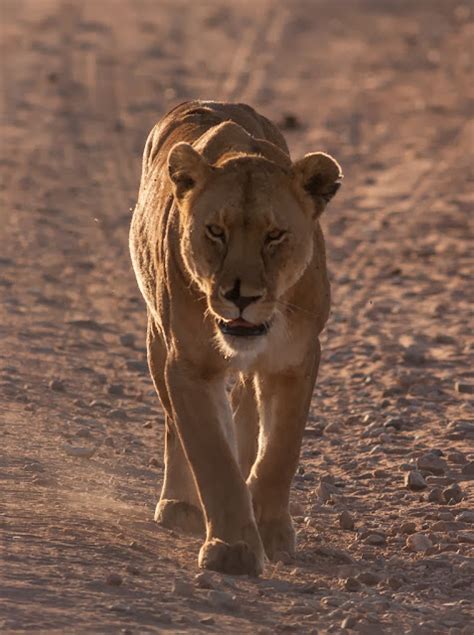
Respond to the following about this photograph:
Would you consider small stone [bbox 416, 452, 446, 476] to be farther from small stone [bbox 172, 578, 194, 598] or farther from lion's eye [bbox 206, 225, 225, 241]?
small stone [bbox 172, 578, 194, 598]

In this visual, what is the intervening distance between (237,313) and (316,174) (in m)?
0.64

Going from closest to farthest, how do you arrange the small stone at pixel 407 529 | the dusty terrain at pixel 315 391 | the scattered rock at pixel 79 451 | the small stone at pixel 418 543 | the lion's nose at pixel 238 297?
1. the dusty terrain at pixel 315 391
2. the lion's nose at pixel 238 297
3. the small stone at pixel 418 543
4. the small stone at pixel 407 529
5. the scattered rock at pixel 79 451

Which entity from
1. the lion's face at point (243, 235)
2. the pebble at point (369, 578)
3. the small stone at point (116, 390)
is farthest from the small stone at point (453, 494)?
the small stone at point (116, 390)

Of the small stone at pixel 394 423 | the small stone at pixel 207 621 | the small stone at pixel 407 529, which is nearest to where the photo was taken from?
the small stone at pixel 207 621

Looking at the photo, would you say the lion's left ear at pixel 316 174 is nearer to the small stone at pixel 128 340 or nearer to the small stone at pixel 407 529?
the small stone at pixel 407 529

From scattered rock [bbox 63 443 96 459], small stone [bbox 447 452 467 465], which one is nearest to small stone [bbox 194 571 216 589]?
scattered rock [bbox 63 443 96 459]

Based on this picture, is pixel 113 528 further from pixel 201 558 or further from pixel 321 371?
pixel 321 371

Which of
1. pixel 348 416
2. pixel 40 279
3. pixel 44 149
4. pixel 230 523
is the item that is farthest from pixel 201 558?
pixel 44 149

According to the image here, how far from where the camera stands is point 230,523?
610 centimetres

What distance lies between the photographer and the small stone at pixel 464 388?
8.97m

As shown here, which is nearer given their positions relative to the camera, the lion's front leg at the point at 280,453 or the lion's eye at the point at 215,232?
the lion's eye at the point at 215,232

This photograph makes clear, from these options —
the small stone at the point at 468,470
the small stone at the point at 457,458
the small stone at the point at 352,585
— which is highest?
the small stone at the point at 457,458

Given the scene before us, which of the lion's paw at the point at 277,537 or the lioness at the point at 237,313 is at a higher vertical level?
the lioness at the point at 237,313

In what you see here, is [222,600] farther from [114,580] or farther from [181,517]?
[181,517]
